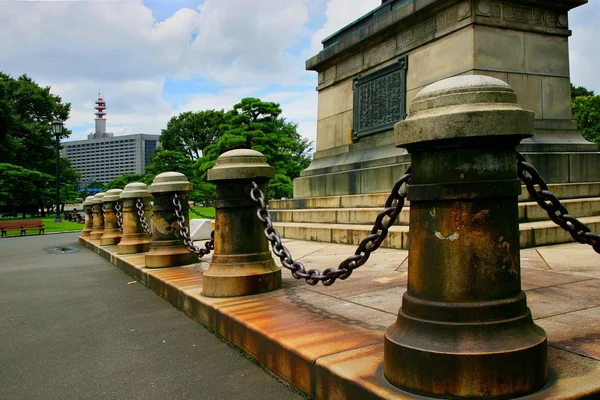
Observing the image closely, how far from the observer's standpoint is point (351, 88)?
37.0ft

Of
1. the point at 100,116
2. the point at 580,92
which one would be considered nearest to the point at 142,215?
the point at 580,92

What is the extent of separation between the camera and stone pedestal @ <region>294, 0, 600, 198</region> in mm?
8211

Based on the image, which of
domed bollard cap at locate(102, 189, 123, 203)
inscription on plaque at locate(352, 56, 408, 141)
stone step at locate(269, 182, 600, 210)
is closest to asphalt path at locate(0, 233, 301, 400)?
stone step at locate(269, 182, 600, 210)

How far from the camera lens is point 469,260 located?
6.84 feet

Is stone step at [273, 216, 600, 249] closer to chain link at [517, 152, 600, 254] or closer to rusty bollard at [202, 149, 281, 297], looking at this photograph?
rusty bollard at [202, 149, 281, 297]

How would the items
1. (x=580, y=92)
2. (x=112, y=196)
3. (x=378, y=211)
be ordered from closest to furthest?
(x=378, y=211) < (x=112, y=196) < (x=580, y=92)

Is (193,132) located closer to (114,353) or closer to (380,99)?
(380,99)

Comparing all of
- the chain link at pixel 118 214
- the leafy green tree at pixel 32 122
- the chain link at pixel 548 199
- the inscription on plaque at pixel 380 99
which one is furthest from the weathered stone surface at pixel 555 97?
the leafy green tree at pixel 32 122

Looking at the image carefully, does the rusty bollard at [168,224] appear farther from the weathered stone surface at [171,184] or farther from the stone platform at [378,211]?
the stone platform at [378,211]

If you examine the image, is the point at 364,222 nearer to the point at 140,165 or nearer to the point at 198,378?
the point at 198,378

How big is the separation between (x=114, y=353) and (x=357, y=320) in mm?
1796

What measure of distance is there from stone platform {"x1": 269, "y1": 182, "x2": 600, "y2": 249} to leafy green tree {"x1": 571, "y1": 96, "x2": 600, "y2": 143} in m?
31.5

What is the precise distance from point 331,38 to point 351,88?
6.01ft

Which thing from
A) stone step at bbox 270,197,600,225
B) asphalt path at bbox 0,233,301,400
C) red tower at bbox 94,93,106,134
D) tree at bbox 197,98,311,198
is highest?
red tower at bbox 94,93,106,134
